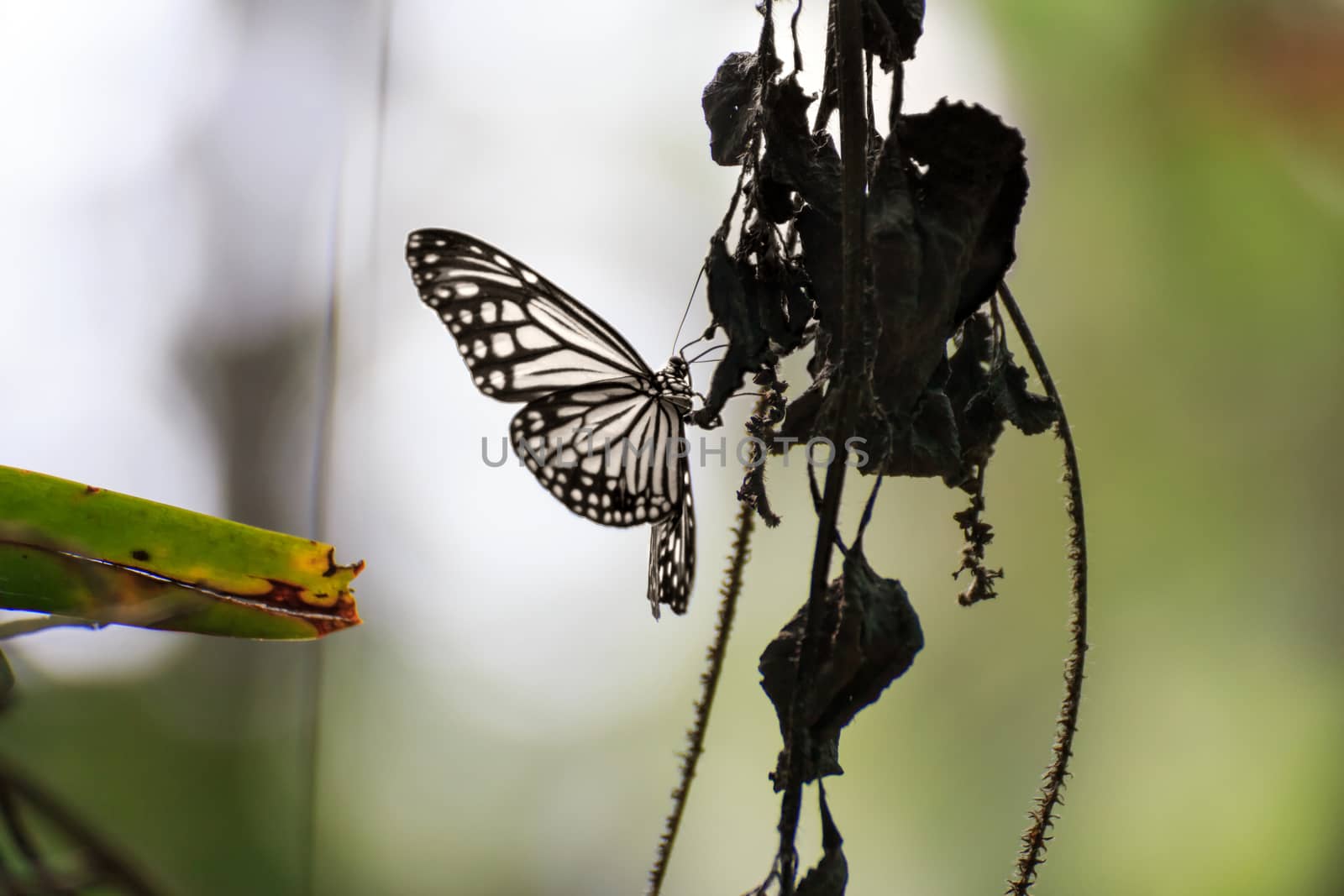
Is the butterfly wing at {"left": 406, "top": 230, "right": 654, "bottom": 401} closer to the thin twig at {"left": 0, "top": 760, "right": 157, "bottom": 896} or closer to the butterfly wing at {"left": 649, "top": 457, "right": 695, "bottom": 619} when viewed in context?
the butterfly wing at {"left": 649, "top": 457, "right": 695, "bottom": 619}

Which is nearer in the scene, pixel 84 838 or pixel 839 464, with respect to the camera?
pixel 84 838

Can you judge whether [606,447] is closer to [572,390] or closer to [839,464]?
[572,390]

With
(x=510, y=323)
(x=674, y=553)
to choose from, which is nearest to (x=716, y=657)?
(x=674, y=553)

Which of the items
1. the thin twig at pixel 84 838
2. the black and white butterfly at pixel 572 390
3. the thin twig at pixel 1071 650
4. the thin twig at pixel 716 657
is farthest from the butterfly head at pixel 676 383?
the thin twig at pixel 84 838

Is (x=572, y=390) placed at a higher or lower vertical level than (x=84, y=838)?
higher

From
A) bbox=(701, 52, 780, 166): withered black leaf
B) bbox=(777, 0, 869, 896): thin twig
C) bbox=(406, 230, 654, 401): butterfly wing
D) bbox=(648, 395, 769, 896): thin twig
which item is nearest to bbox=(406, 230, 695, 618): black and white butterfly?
bbox=(406, 230, 654, 401): butterfly wing

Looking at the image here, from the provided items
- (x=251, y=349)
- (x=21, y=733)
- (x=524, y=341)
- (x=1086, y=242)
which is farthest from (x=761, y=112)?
(x=21, y=733)

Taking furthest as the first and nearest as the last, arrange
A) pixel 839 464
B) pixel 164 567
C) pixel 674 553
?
pixel 674 553, pixel 164 567, pixel 839 464

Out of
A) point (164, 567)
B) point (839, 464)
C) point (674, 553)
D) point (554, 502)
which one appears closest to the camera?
point (839, 464)
